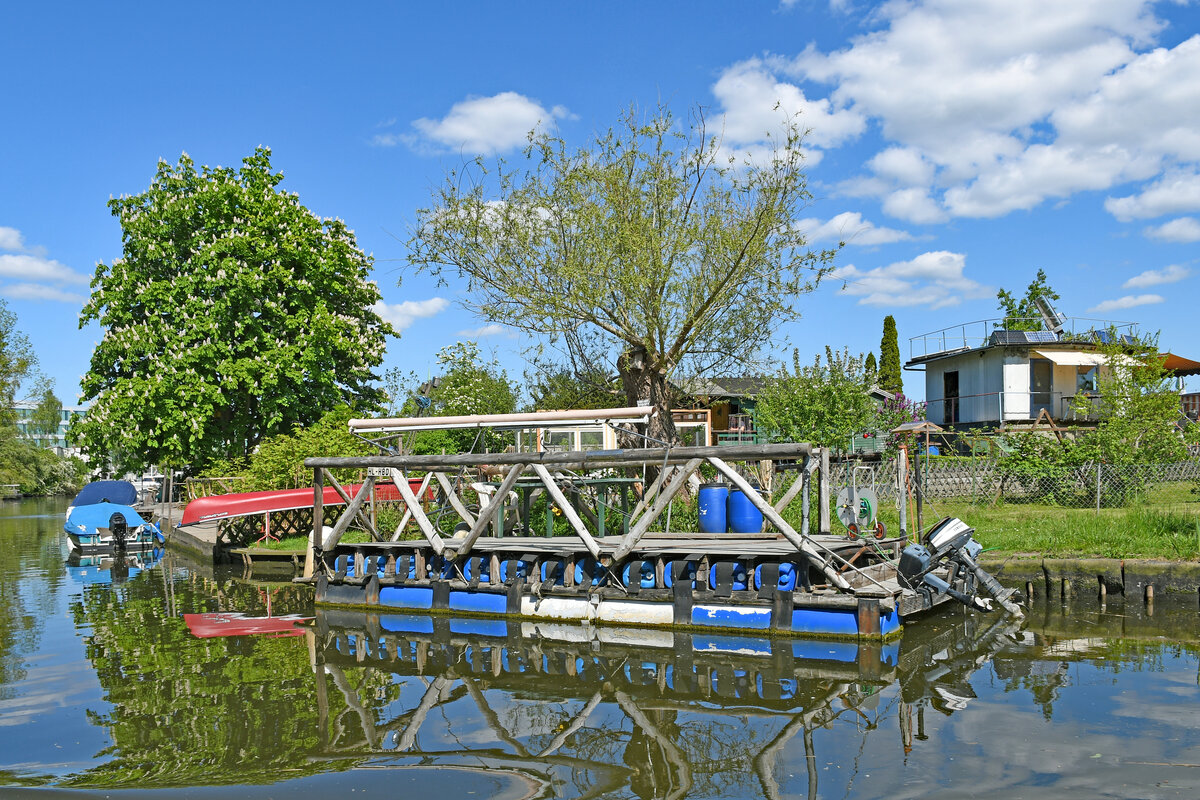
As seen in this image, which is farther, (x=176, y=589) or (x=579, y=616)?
(x=176, y=589)

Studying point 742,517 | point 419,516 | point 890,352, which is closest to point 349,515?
point 419,516

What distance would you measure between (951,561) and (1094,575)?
118 inches

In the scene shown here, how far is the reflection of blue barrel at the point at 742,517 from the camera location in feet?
47.0

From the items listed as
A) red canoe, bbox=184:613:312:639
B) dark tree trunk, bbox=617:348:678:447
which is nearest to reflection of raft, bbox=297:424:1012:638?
red canoe, bbox=184:613:312:639

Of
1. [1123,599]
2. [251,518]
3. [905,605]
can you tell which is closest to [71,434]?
[251,518]

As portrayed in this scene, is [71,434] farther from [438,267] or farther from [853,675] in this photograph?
[853,675]

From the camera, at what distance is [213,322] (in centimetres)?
2886

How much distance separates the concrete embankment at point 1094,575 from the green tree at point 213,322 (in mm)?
23120

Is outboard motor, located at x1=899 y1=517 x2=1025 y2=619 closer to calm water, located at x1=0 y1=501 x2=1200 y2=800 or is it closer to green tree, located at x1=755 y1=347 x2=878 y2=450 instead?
calm water, located at x1=0 y1=501 x2=1200 y2=800

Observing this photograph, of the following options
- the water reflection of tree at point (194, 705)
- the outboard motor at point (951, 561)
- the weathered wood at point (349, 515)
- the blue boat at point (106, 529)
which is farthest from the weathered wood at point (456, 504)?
the blue boat at point (106, 529)

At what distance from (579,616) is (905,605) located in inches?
177

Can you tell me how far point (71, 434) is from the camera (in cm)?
3039

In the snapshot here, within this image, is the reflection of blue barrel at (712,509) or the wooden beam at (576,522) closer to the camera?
the wooden beam at (576,522)

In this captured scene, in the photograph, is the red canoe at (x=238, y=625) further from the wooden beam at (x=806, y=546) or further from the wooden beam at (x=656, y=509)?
the wooden beam at (x=806, y=546)
